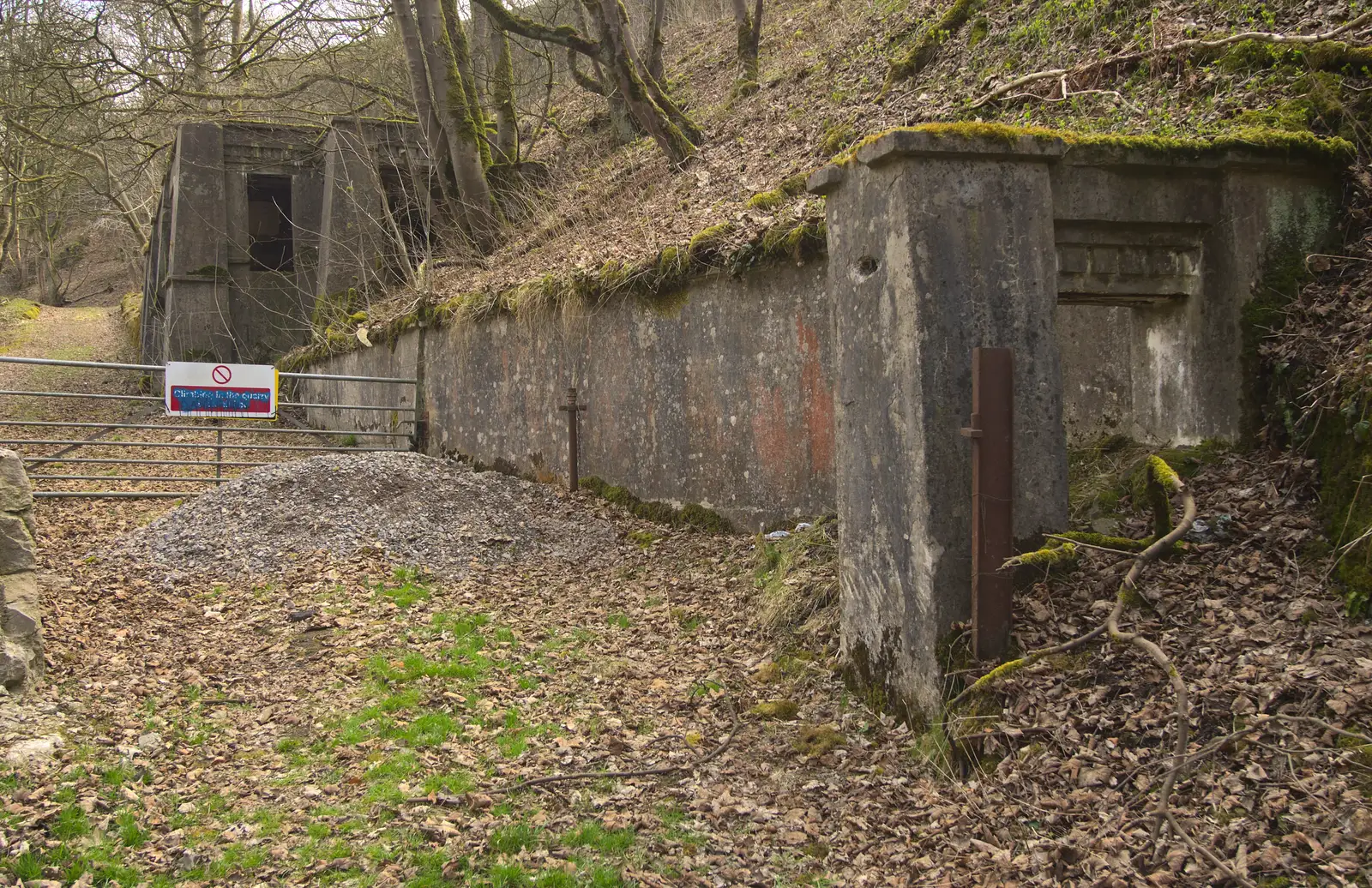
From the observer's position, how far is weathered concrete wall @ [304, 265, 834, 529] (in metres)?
7.23

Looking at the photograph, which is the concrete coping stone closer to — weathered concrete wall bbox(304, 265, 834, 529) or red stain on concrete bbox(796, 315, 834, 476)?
weathered concrete wall bbox(304, 265, 834, 529)

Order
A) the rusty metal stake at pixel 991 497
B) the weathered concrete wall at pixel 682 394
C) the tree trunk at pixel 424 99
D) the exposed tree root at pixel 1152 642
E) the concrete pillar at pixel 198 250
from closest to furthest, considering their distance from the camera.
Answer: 1. the exposed tree root at pixel 1152 642
2. the rusty metal stake at pixel 991 497
3. the weathered concrete wall at pixel 682 394
4. the tree trunk at pixel 424 99
5. the concrete pillar at pixel 198 250

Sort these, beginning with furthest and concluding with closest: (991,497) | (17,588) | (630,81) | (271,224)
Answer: (271,224) → (630,81) → (17,588) → (991,497)

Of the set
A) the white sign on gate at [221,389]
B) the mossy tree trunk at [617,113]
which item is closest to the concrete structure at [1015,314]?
the white sign on gate at [221,389]

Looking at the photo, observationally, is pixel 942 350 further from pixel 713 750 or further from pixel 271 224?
pixel 271 224

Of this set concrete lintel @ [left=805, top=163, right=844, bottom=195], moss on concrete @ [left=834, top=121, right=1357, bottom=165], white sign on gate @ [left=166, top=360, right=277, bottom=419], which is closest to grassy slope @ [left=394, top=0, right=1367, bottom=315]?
moss on concrete @ [left=834, top=121, right=1357, bottom=165]

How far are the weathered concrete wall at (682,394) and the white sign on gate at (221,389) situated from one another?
213cm

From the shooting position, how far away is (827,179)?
530 cm

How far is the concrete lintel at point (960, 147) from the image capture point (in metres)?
4.64

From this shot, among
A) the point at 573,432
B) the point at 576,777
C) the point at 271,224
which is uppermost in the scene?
the point at 271,224

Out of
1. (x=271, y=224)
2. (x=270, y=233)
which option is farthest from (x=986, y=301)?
(x=271, y=224)

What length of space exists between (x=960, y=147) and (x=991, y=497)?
1.60m

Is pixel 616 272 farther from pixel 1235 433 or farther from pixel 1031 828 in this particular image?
pixel 1031 828

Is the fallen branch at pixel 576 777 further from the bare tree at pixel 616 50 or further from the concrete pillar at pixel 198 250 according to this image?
the concrete pillar at pixel 198 250
